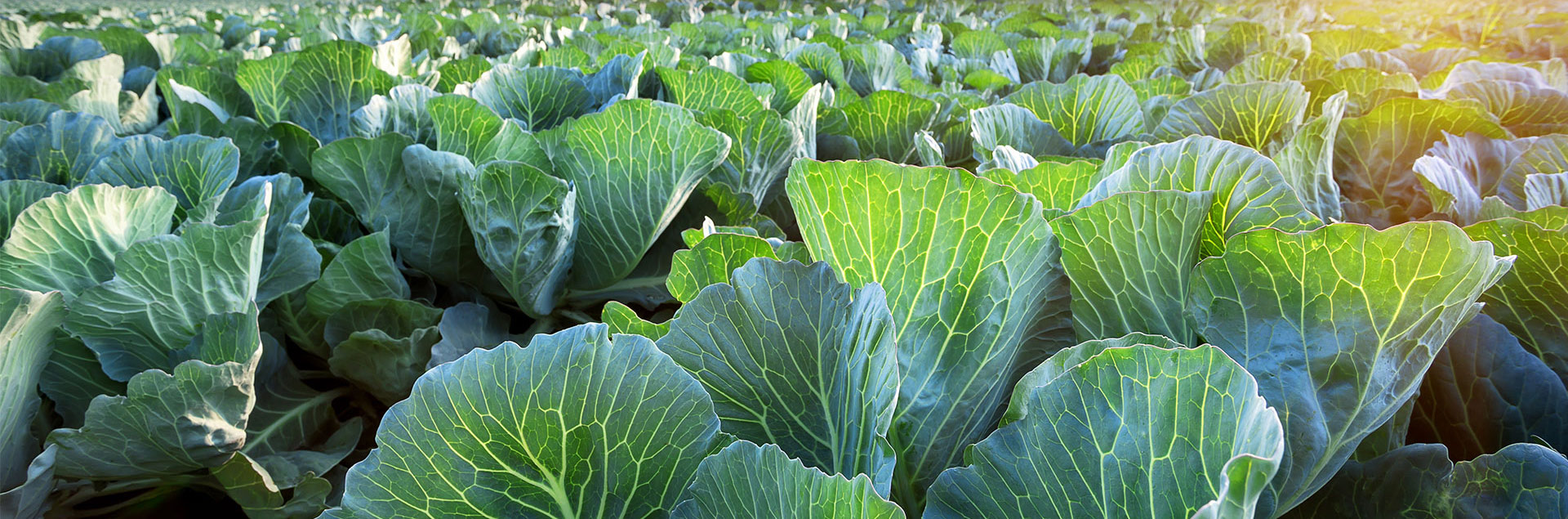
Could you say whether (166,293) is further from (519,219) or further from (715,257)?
(715,257)

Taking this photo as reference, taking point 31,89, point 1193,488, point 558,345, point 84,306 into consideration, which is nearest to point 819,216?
point 558,345

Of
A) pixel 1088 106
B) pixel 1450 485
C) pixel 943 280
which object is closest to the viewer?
pixel 1450 485

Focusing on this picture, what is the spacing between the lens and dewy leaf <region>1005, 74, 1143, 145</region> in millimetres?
1800

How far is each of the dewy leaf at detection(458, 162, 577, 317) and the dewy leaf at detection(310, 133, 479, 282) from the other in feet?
0.20

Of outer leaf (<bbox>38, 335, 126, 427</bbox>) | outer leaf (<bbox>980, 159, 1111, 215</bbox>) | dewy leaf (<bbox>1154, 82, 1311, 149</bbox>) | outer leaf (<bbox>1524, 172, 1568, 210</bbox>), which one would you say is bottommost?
outer leaf (<bbox>38, 335, 126, 427</bbox>)

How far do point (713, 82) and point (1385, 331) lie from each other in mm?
1522

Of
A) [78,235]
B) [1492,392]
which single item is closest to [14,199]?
[78,235]

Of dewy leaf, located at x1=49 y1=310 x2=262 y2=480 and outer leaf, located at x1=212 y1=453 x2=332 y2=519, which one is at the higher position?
dewy leaf, located at x1=49 y1=310 x2=262 y2=480

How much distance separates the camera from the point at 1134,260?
2.68ft

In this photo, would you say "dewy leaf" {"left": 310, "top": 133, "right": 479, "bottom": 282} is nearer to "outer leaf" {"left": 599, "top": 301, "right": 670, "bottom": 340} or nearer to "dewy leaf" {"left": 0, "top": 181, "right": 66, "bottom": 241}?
"dewy leaf" {"left": 0, "top": 181, "right": 66, "bottom": 241}

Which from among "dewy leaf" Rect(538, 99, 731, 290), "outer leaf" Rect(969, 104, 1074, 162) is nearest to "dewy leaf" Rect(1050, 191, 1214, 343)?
"outer leaf" Rect(969, 104, 1074, 162)

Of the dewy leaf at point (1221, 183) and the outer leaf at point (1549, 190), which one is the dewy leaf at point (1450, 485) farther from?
the outer leaf at point (1549, 190)

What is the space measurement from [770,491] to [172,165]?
1499mm

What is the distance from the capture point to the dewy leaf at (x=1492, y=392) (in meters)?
0.84
